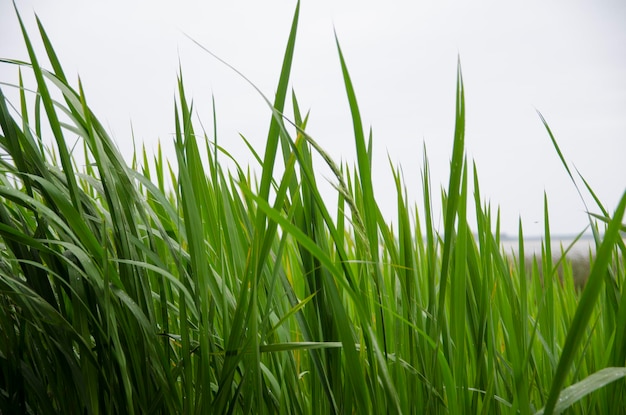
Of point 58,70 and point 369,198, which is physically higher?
point 58,70

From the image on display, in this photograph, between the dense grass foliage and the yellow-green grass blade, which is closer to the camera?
the yellow-green grass blade

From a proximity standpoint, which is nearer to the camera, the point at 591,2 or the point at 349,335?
the point at 349,335

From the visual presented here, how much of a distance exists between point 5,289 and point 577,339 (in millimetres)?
409

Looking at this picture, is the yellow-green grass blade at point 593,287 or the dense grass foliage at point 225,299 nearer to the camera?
the yellow-green grass blade at point 593,287

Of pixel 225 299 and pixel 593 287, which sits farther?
pixel 225 299

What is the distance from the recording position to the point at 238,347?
417mm

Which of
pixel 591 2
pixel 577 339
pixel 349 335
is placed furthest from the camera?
pixel 591 2

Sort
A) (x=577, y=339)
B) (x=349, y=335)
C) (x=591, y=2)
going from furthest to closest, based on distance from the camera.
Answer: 1. (x=591, y=2)
2. (x=349, y=335)
3. (x=577, y=339)

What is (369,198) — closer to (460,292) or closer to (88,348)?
(460,292)

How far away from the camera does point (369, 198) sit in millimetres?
409

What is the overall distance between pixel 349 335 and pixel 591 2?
6550 millimetres

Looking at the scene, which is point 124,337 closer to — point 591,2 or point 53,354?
point 53,354

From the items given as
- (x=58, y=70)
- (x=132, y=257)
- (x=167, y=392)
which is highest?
(x=58, y=70)

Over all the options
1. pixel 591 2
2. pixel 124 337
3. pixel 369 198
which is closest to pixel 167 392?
pixel 124 337
